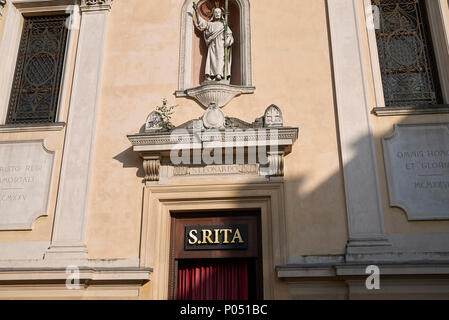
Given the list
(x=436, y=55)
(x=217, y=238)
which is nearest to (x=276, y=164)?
(x=217, y=238)

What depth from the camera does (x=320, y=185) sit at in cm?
743

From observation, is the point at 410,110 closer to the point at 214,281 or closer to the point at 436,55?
the point at 436,55

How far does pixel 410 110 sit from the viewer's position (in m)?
7.66

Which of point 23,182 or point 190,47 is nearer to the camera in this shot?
point 23,182

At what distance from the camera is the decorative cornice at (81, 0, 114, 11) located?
9.05 m

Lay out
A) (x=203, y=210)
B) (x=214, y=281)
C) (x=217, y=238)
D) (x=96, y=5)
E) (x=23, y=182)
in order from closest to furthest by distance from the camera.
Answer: (x=214, y=281) → (x=217, y=238) → (x=203, y=210) → (x=23, y=182) → (x=96, y=5)

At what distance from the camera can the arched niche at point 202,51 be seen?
27.4ft

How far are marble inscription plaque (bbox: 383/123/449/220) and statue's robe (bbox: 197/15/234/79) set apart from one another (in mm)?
3256

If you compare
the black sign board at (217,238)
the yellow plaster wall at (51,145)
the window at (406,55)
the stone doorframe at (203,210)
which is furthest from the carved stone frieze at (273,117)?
the yellow plaster wall at (51,145)

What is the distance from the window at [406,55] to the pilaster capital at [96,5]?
206 inches

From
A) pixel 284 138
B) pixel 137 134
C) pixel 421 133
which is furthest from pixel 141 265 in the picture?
pixel 421 133

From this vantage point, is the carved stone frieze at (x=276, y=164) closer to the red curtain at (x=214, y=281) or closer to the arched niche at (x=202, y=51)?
the arched niche at (x=202, y=51)

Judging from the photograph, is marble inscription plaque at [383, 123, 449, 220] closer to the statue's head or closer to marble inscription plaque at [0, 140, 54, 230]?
the statue's head

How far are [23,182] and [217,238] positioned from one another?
358cm
